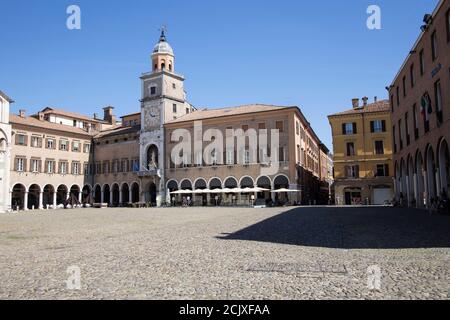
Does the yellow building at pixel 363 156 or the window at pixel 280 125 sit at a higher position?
the window at pixel 280 125

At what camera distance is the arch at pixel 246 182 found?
4794 centimetres

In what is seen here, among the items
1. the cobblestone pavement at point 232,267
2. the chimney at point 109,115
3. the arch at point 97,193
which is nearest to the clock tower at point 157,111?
the arch at point 97,193

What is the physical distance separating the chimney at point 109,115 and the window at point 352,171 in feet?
144

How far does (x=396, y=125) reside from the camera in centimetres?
3441

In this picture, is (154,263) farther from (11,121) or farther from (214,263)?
(11,121)

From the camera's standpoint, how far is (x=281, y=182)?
46125 mm

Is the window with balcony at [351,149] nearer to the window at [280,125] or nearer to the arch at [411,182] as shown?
the window at [280,125]

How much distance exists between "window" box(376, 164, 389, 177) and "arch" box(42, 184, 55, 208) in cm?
4245

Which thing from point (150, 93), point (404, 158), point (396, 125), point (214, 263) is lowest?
point (214, 263)

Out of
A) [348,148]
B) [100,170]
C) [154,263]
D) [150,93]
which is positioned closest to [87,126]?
[100,170]

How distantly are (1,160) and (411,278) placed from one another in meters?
47.4

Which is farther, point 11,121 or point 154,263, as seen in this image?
point 11,121

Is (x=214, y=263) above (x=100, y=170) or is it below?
below
